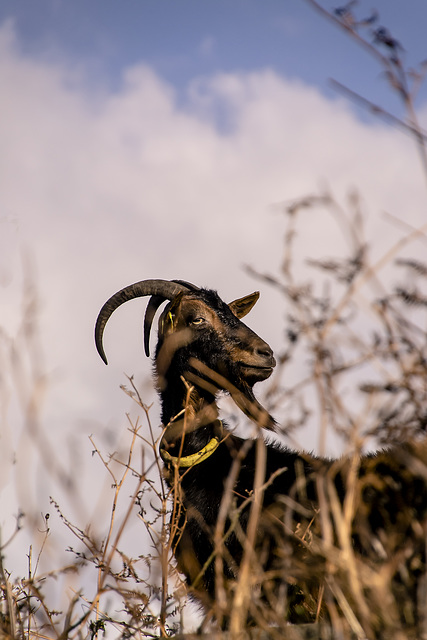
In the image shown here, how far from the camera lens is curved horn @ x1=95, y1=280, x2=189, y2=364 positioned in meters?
5.89

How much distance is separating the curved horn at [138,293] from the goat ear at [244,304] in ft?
1.99

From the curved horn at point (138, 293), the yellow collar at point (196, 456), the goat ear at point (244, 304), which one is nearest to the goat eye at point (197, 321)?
the curved horn at point (138, 293)

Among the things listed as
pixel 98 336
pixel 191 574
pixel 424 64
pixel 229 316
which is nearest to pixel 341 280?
pixel 424 64

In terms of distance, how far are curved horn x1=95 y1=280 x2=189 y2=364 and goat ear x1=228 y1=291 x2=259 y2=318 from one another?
0.61 m

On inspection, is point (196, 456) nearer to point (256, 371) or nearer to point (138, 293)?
point (256, 371)

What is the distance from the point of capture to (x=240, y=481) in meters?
4.87

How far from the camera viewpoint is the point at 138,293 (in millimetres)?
5969

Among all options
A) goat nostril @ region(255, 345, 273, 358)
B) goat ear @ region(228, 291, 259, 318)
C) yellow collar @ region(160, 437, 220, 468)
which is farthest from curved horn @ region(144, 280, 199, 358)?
yellow collar @ region(160, 437, 220, 468)

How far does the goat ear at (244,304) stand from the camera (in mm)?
6398

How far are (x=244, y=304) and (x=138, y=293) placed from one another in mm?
1105

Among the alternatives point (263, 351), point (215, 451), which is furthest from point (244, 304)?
point (215, 451)

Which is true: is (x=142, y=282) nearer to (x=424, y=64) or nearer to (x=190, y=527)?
(x=190, y=527)

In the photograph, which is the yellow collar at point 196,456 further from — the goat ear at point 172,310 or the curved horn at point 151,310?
the curved horn at point 151,310

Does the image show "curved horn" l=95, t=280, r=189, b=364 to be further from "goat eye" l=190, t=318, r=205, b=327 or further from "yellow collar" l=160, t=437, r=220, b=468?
"yellow collar" l=160, t=437, r=220, b=468
